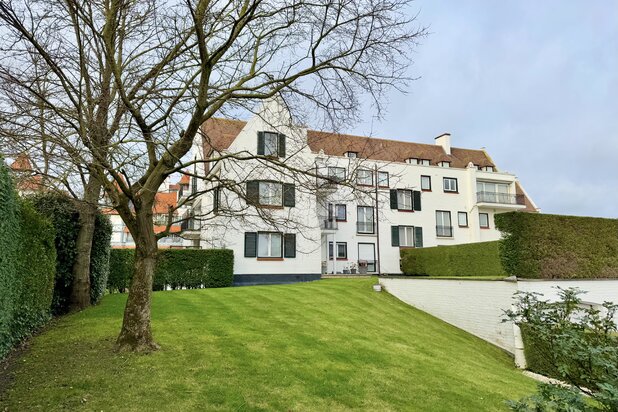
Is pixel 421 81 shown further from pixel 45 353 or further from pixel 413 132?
pixel 45 353

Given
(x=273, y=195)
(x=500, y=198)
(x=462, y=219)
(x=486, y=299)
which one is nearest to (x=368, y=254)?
(x=462, y=219)

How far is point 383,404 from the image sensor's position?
632cm

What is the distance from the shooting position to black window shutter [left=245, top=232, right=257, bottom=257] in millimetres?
24766

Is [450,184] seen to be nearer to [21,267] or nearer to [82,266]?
[82,266]

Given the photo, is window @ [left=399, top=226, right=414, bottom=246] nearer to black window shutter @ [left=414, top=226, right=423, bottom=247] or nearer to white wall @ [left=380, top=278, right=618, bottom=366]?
black window shutter @ [left=414, top=226, right=423, bottom=247]

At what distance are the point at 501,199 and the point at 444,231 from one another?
288 inches

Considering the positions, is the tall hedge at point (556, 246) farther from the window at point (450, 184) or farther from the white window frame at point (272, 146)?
the window at point (450, 184)

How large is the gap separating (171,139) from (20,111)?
2.41 metres

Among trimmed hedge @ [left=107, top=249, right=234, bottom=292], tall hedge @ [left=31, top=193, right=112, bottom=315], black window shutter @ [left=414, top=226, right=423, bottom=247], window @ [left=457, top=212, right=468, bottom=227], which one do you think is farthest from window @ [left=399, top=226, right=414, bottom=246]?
tall hedge @ [left=31, top=193, right=112, bottom=315]

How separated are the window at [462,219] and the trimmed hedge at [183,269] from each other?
21764 millimetres

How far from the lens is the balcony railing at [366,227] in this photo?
109 ft

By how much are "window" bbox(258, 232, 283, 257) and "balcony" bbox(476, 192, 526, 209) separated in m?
20.4

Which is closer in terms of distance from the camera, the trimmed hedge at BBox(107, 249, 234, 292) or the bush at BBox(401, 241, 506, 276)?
the trimmed hedge at BBox(107, 249, 234, 292)

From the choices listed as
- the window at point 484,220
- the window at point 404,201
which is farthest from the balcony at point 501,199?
the window at point 404,201
